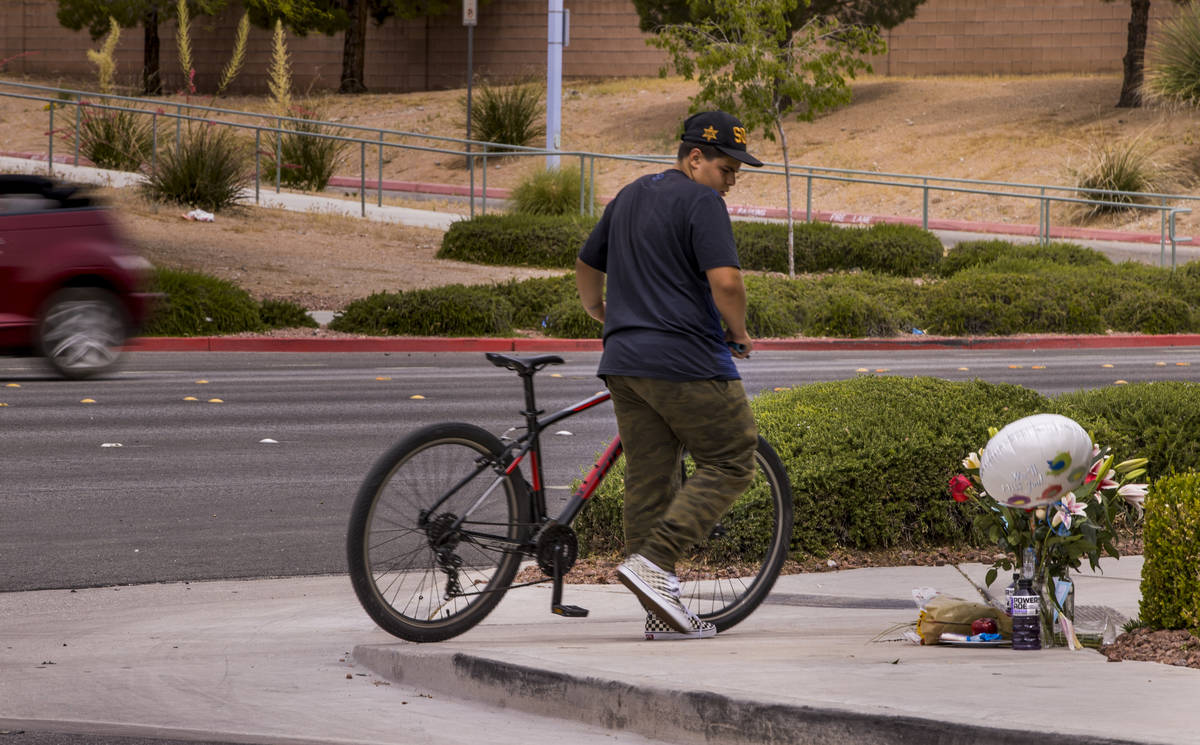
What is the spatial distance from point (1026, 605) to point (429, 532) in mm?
1985

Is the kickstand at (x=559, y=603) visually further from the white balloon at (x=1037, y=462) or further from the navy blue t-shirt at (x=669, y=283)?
the white balloon at (x=1037, y=462)

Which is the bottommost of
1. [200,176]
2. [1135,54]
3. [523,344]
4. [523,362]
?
[523,344]

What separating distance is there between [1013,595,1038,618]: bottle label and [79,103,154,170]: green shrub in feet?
87.6

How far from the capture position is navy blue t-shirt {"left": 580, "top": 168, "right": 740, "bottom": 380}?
516cm

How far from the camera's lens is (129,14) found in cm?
5153

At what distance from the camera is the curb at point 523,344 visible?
17.8m

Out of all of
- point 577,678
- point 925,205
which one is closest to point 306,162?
point 925,205

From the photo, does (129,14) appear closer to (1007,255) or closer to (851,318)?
(1007,255)

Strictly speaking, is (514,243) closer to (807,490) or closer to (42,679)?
(807,490)

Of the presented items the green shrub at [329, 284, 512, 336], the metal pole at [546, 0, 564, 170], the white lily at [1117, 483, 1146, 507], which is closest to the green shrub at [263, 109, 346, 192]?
the metal pole at [546, 0, 564, 170]

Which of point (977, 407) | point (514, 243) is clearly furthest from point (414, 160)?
point (977, 407)

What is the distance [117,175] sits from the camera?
91.8 feet

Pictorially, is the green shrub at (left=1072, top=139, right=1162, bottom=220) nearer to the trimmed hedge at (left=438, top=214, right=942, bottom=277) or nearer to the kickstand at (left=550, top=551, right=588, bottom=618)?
the trimmed hedge at (left=438, top=214, right=942, bottom=277)

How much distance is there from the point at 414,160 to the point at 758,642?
1610 inches
